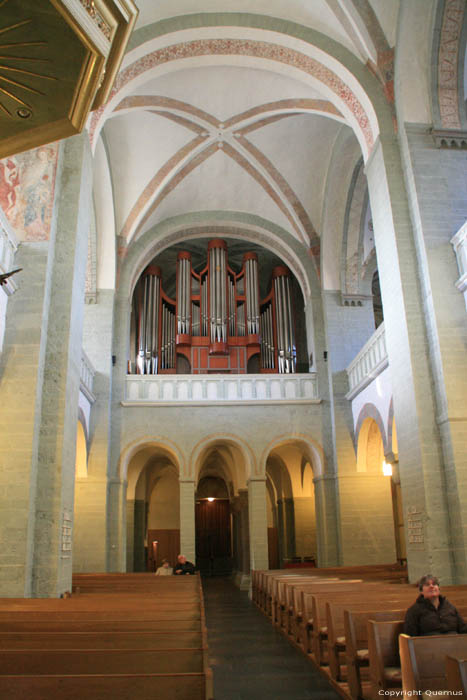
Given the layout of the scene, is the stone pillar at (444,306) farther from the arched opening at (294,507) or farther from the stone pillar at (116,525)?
the arched opening at (294,507)

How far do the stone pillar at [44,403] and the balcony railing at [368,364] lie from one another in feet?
18.7

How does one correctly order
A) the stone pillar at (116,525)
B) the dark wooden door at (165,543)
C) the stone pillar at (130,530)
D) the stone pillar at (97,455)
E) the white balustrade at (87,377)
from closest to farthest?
the white balustrade at (87,377), the stone pillar at (97,455), the stone pillar at (116,525), the stone pillar at (130,530), the dark wooden door at (165,543)

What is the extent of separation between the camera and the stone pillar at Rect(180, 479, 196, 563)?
13.4m

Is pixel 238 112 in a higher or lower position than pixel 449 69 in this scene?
higher

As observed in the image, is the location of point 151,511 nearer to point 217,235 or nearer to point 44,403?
point 217,235

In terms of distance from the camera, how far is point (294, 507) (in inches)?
685

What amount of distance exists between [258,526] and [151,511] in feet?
24.3

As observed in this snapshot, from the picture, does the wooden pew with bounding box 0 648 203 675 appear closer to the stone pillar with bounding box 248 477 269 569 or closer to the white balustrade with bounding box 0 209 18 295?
the white balustrade with bounding box 0 209 18 295

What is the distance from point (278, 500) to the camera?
19031 millimetres

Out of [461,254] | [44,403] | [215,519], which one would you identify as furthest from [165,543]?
[461,254]

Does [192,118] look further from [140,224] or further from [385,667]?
[385,667]

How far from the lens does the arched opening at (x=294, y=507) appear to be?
17047 millimetres

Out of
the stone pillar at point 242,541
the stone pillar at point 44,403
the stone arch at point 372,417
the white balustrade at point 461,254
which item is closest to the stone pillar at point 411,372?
the white balustrade at point 461,254

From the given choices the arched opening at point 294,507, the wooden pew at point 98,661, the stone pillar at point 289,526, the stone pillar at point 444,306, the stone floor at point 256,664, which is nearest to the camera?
the wooden pew at point 98,661
